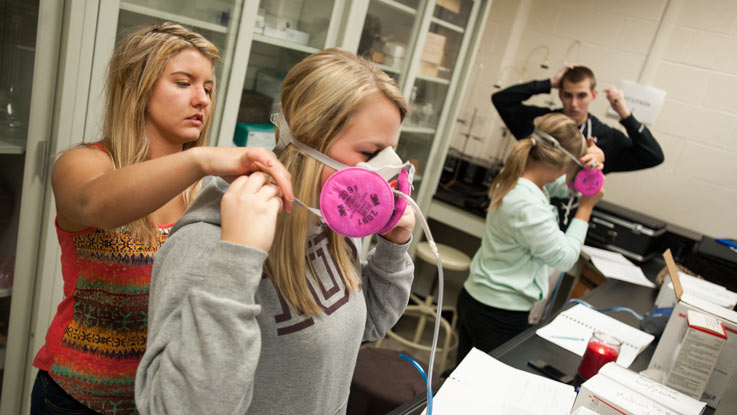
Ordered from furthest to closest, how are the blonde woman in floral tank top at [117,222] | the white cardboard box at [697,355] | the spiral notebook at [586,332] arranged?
1. the spiral notebook at [586,332]
2. the white cardboard box at [697,355]
3. the blonde woman in floral tank top at [117,222]

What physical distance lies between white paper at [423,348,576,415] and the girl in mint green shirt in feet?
2.04

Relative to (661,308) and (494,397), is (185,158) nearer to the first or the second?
(494,397)

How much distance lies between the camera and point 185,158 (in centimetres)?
77

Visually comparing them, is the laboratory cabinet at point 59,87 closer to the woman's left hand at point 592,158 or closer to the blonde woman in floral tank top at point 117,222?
the blonde woman in floral tank top at point 117,222

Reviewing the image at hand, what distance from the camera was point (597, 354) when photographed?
1406mm

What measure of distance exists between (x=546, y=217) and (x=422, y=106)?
5.72 feet

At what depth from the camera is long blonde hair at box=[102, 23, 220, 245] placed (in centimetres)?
108

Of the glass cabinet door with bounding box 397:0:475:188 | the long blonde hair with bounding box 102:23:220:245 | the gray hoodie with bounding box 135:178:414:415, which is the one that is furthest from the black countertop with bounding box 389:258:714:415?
the glass cabinet door with bounding box 397:0:475:188

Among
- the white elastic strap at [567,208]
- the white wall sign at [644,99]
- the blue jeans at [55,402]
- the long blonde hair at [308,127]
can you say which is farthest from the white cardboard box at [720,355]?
the white wall sign at [644,99]

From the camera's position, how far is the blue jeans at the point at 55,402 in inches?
40.8

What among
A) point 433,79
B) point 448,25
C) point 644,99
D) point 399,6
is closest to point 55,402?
point 399,6

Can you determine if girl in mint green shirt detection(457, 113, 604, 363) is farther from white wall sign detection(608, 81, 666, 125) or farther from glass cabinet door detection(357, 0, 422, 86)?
white wall sign detection(608, 81, 666, 125)

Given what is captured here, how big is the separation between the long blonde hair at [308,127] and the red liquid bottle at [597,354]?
0.99 meters

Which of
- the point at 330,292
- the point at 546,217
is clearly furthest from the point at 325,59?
the point at 546,217
